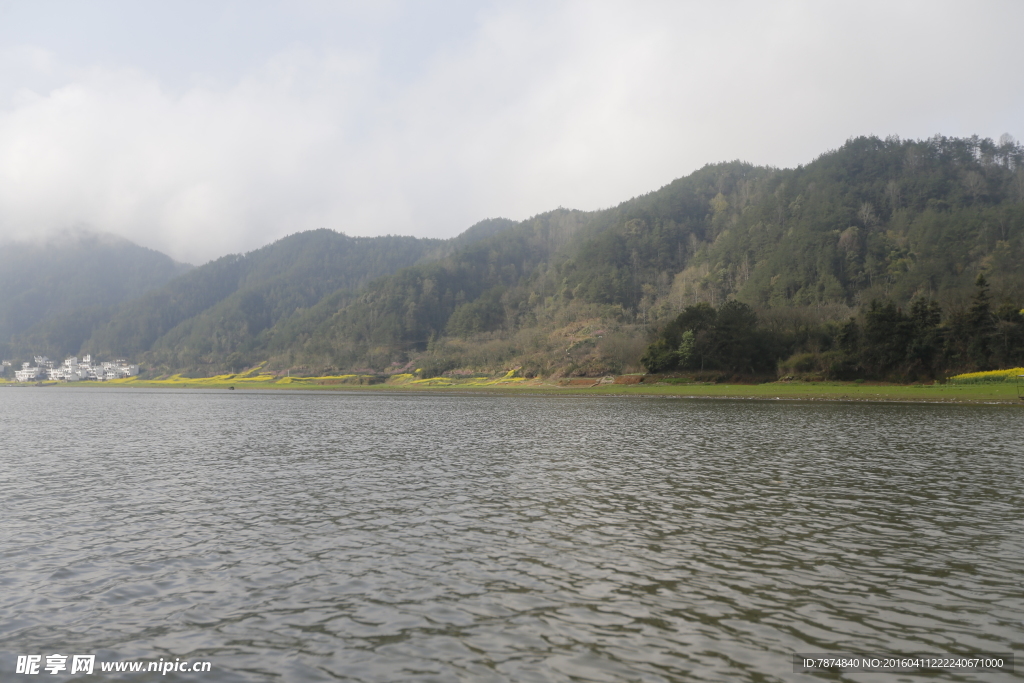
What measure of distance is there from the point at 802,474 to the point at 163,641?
20092mm

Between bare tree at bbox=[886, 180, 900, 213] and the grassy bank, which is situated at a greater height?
bare tree at bbox=[886, 180, 900, 213]

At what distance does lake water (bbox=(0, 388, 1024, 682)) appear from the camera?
8547 mm

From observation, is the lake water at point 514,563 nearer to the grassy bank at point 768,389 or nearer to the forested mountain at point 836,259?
the grassy bank at point 768,389

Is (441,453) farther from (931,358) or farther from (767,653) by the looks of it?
(931,358)

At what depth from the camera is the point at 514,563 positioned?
1237 cm

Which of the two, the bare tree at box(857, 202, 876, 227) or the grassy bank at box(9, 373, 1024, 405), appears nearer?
the grassy bank at box(9, 373, 1024, 405)

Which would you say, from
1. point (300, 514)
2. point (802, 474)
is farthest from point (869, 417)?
point (300, 514)

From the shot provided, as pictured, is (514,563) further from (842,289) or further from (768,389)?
(842,289)

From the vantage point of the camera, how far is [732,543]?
13.5 m

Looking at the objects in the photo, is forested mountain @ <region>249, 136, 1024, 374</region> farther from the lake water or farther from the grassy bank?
the lake water

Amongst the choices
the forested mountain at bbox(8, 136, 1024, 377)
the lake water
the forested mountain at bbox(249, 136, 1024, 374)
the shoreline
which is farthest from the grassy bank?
the lake water

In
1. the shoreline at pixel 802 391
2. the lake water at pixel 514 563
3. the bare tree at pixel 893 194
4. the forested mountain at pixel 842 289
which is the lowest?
the lake water at pixel 514 563

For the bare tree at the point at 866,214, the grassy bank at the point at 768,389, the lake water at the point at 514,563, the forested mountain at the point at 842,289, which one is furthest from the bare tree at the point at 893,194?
the lake water at the point at 514,563

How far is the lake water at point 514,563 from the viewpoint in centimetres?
855
